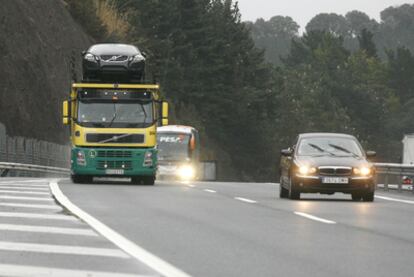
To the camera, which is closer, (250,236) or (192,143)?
(250,236)

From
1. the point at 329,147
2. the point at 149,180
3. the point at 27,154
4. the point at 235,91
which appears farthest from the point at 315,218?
the point at 235,91

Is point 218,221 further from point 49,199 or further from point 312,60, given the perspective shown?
point 312,60

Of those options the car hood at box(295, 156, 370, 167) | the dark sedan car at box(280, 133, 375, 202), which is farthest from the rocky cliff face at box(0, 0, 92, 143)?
the car hood at box(295, 156, 370, 167)

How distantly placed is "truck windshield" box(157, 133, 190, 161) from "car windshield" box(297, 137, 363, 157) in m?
31.9

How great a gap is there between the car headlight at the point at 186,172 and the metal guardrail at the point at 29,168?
6.91m

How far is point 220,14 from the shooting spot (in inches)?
4289

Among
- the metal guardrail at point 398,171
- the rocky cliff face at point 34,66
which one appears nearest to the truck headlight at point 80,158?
the metal guardrail at point 398,171

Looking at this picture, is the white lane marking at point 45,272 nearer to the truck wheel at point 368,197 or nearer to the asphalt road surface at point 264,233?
the asphalt road surface at point 264,233

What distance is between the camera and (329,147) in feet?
85.4

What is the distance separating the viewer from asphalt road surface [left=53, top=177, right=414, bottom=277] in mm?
11133

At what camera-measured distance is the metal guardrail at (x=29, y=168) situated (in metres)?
41.1

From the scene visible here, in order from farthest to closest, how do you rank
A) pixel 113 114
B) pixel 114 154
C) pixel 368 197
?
pixel 114 154, pixel 113 114, pixel 368 197

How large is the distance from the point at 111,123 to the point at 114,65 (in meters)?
1.81

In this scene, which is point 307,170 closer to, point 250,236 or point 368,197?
point 368,197
